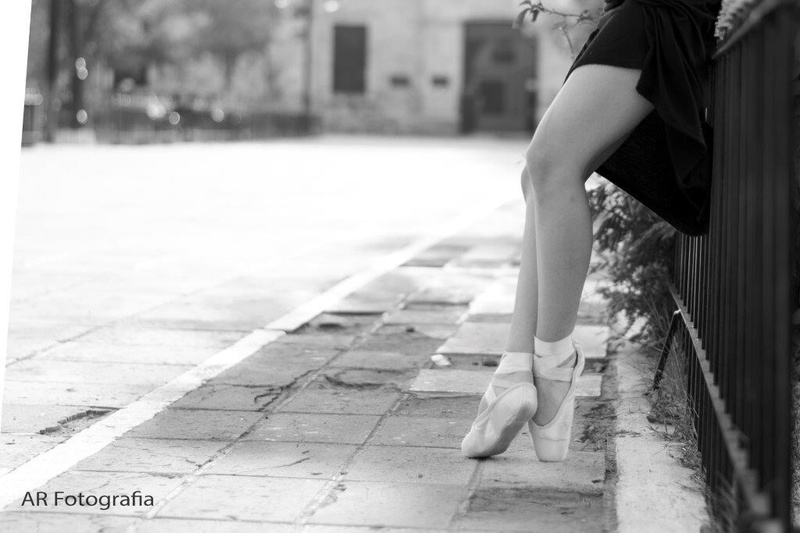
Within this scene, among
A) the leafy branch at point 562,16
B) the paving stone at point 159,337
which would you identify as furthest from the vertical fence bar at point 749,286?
the paving stone at point 159,337

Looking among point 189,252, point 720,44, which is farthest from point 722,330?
point 189,252

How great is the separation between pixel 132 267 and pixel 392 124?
42.9 metres

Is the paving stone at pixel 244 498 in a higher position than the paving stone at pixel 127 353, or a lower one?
higher

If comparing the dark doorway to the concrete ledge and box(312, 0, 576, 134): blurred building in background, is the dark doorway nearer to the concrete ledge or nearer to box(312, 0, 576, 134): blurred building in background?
box(312, 0, 576, 134): blurred building in background

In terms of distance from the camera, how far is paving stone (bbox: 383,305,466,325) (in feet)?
20.2

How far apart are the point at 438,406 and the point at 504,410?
0.96 m

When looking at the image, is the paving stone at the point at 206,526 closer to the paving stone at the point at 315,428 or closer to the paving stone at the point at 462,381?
the paving stone at the point at 315,428

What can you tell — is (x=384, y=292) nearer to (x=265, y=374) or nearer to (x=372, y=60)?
(x=265, y=374)

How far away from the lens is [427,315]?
6344 millimetres

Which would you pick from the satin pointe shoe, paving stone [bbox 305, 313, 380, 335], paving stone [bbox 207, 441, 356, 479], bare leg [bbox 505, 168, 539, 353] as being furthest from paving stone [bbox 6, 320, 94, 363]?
bare leg [bbox 505, 168, 539, 353]

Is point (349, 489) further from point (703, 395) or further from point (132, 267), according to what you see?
point (132, 267)

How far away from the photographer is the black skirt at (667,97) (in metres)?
3.11

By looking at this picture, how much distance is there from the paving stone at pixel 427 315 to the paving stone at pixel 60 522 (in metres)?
3.20

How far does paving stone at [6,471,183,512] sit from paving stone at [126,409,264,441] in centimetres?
45
